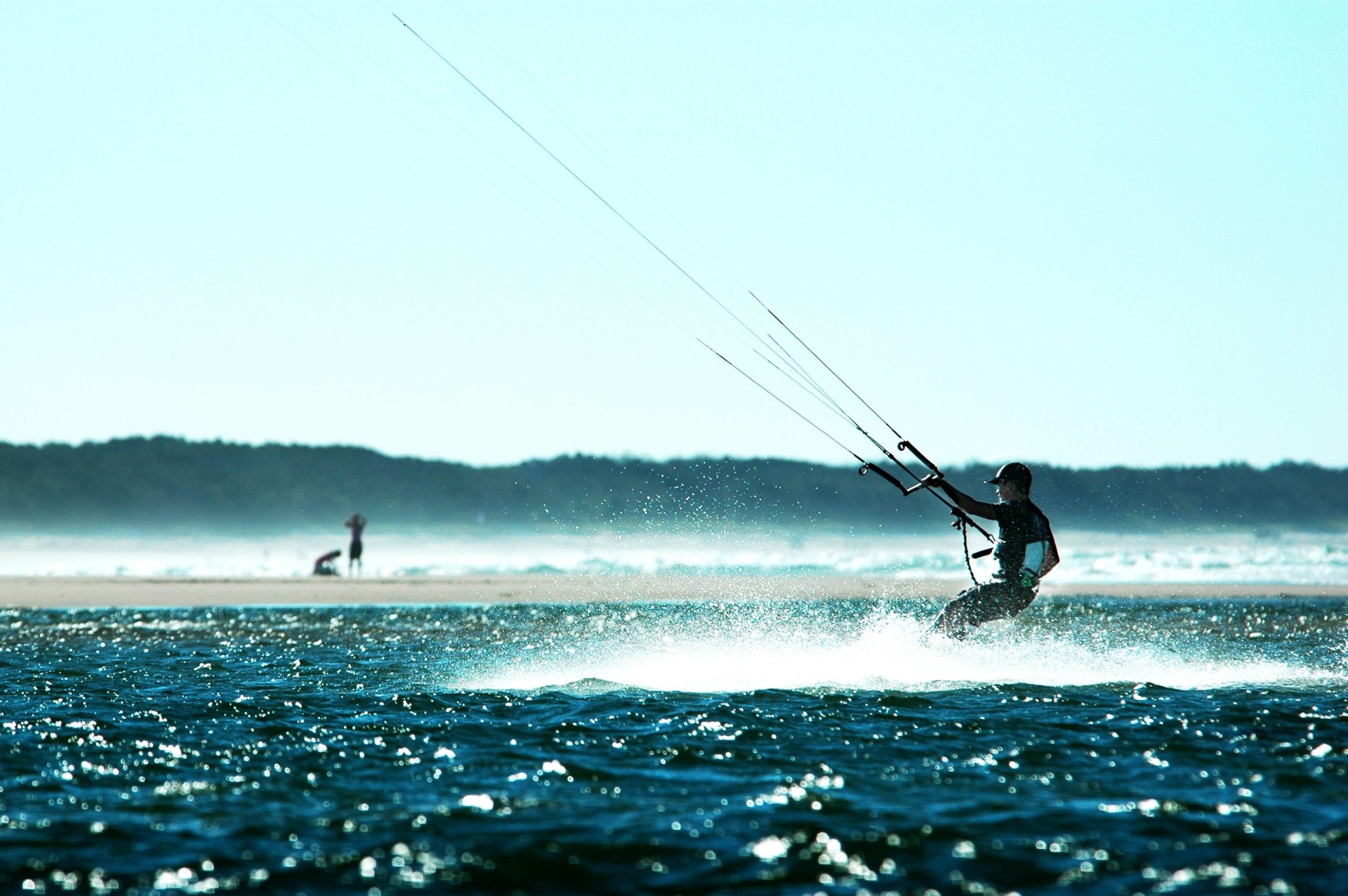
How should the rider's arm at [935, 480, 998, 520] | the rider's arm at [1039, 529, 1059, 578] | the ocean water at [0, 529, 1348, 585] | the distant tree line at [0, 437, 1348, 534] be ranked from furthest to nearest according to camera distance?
the distant tree line at [0, 437, 1348, 534]
the ocean water at [0, 529, 1348, 585]
the rider's arm at [1039, 529, 1059, 578]
the rider's arm at [935, 480, 998, 520]

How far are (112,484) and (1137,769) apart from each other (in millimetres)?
104095

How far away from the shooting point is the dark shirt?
14.2m

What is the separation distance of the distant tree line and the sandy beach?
2099 inches

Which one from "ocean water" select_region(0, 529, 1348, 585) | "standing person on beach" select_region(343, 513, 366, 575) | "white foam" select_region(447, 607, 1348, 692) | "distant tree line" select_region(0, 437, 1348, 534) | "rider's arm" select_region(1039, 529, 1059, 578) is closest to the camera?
"white foam" select_region(447, 607, 1348, 692)

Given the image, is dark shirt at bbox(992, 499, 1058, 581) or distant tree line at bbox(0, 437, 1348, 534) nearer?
dark shirt at bbox(992, 499, 1058, 581)

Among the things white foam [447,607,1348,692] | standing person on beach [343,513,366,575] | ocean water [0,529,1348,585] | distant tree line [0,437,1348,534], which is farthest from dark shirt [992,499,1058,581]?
distant tree line [0,437,1348,534]

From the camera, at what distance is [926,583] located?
38.0 meters

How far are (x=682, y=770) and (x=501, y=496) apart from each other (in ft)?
338

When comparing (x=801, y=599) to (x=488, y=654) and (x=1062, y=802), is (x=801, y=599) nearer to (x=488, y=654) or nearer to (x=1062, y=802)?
(x=488, y=654)

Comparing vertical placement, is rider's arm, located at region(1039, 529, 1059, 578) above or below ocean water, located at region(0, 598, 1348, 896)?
above

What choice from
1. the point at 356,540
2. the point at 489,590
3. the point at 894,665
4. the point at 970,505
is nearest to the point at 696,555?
the point at 356,540

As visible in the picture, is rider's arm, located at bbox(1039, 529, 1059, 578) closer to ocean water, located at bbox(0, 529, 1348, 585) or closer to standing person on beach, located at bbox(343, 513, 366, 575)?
ocean water, located at bbox(0, 529, 1348, 585)

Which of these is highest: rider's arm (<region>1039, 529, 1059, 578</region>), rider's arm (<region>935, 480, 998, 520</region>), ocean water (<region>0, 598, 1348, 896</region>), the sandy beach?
rider's arm (<region>935, 480, 998, 520</region>)

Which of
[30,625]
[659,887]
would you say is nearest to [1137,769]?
[659,887]
